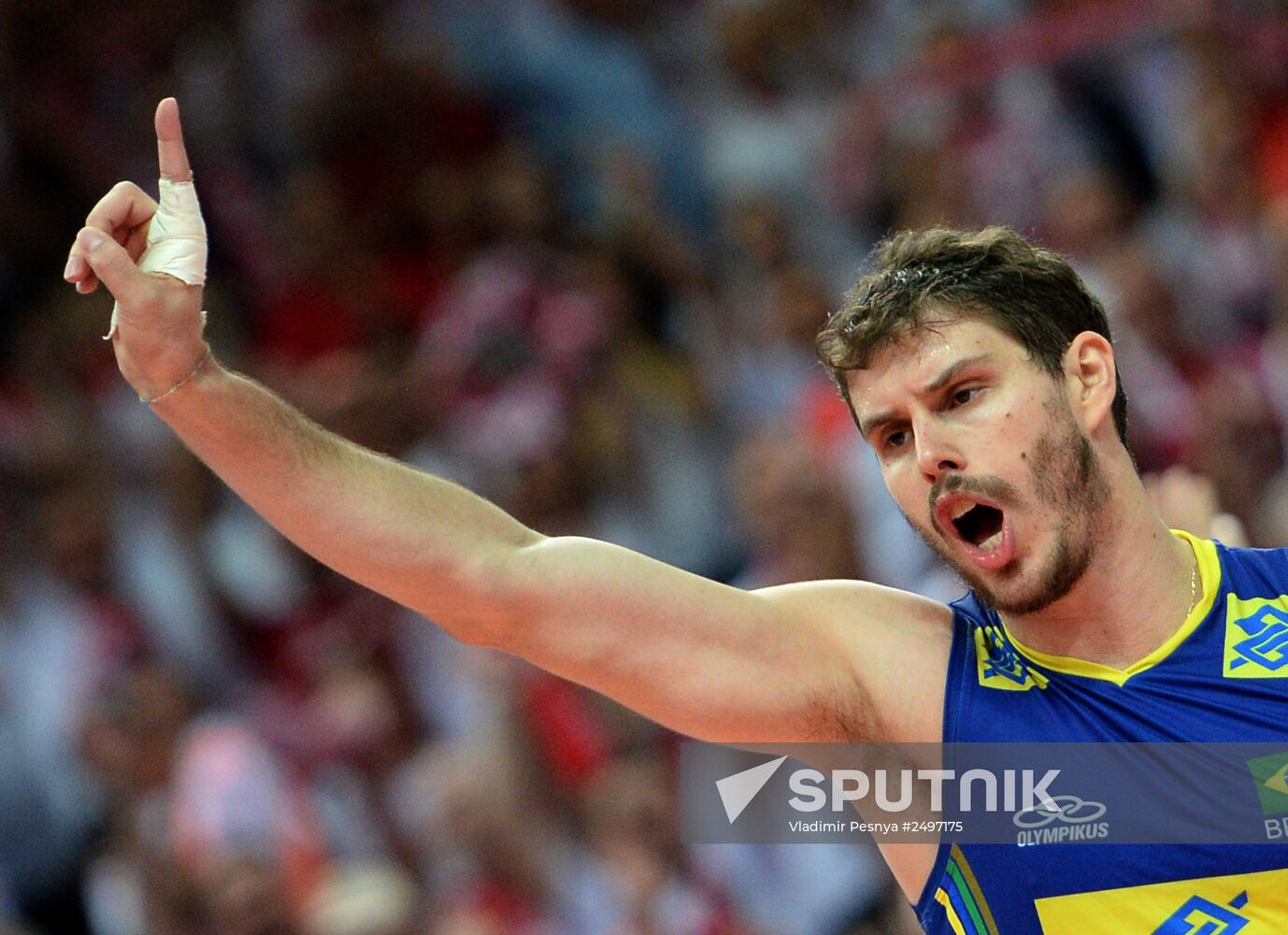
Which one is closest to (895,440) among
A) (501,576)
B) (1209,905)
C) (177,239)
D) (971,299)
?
(971,299)

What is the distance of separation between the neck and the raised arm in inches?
7.7

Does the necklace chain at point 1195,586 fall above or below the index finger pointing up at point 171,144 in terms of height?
above

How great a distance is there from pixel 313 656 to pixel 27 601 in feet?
4.43

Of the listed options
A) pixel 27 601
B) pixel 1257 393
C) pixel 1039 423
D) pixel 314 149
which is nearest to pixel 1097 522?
pixel 1039 423

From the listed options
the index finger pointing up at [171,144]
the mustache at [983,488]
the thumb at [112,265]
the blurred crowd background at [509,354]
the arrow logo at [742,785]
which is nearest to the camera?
the thumb at [112,265]

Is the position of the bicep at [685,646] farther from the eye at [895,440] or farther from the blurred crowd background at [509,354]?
the blurred crowd background at [509,354]

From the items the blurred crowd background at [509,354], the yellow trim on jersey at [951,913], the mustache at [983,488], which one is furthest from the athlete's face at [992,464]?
the blurred crowd background at [509,354]

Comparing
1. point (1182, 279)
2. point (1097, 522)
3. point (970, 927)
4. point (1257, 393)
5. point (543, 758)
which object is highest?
point (1182, 279)

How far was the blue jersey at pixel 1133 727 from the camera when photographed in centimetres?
267

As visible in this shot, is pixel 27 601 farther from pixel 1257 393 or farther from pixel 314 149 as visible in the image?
pixel 1257 393

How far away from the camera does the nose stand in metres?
2.82

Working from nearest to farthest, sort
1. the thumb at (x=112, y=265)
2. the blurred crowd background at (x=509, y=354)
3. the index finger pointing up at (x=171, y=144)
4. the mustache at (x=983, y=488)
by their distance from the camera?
1. the thumb at (x=112, y=265)
2. the index finger pointing up at (x=171, y=144)
3. the mustache at (x=983, y=488)
4. the blurred crowd background at (x=509, y=354)

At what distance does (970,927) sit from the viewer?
2.81m

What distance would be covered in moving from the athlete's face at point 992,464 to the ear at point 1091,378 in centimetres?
3
